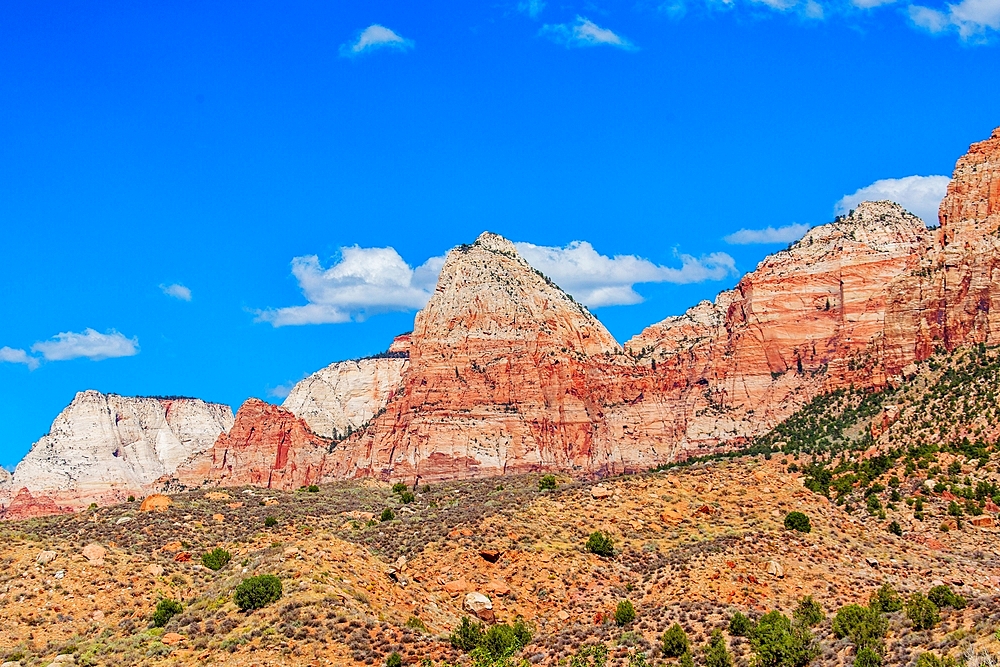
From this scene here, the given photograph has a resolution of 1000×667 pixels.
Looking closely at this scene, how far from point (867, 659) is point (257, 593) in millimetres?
28869

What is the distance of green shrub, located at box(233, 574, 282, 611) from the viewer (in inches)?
2266

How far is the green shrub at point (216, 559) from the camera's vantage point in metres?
67.1

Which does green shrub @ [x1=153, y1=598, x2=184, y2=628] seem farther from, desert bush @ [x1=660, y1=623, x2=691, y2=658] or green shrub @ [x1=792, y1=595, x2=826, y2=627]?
green shrub @ [x1=792, y1=595, x2=826, y2=627]

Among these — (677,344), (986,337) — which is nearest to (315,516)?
(986,337)

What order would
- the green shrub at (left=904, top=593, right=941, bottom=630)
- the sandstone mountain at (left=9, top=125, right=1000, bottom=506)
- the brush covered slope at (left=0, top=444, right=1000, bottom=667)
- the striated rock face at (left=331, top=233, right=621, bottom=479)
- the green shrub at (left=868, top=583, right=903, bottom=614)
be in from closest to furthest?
1. the green shrub at (left=904, top=593, right=941, bottom=630)
2. the brush covered slope at (left=0, top=444, right=1000, bottom=667)
3. the green shrub at (left=868, top=583, right=903, bottom=614)
4. the sandstone mountain at (left=9, top=125, right=1000, bottom=506)
5. the striated rock face at (left=331, top=233, right=621, bottom=479)

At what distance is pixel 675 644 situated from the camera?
171 ft

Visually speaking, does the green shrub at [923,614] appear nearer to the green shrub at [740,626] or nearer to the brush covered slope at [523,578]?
the brush covered slope at [523,578]

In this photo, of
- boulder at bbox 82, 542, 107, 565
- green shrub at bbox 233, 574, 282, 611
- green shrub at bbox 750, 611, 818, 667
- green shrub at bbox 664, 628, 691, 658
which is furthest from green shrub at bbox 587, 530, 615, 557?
boulder at bbox 82, 542, 107, 565

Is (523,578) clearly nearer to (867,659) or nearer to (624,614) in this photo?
(624,614)

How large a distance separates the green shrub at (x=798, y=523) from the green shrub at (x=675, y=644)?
19.9 metres

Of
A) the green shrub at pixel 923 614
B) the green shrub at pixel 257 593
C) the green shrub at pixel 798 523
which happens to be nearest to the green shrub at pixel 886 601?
the green shrub at pixel 923 614

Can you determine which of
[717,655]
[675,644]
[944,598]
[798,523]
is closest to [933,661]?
[717,655]

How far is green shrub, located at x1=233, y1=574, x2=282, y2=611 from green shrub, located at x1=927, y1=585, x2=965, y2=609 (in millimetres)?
30468

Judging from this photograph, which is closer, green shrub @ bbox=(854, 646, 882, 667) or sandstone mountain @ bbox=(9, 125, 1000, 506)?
green shrub @ bbox=(854, 646, 882, 667)
